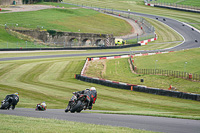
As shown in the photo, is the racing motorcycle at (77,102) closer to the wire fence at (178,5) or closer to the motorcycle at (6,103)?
the motorcycle at (6,103)

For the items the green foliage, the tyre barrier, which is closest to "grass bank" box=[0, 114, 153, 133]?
the tyre barrier

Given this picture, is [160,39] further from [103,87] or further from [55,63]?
[103,87]

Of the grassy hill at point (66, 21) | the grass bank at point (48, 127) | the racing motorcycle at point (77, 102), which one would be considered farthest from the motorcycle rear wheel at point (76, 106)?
the grassy hill at point (66, 21)

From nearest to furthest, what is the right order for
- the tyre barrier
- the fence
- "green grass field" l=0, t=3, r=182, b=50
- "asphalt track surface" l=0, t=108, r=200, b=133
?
"asphalt track surface" l=0, t=108, r=200, b=133 < the tyre barrier < the fence < "green grass field" l=0, t=3, r=182, b=50

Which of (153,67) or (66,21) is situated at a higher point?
(66,21)

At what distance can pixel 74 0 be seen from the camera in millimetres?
143125

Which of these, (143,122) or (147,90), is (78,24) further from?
(143,122)

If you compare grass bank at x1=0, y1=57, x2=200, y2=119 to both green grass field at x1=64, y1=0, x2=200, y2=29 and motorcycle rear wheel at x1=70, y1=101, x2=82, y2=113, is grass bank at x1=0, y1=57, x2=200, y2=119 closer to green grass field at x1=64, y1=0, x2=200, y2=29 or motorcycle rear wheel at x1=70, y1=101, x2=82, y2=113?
motorcycle rear wheel at x1=70, y1=101, x2=82, y2=113

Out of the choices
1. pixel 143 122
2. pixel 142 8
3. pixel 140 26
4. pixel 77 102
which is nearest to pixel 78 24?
pixel 140 26

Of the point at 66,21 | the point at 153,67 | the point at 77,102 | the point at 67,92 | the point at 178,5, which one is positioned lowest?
the point at 153,67

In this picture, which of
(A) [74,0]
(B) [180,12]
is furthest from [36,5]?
(B) [180,12]

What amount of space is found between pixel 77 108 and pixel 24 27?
2801 inches

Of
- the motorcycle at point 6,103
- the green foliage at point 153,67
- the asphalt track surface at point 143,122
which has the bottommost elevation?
the green foliage at point 153,67

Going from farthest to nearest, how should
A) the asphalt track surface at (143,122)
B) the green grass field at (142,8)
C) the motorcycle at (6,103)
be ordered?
the green grass field at (142,8) < the motorcycle at (6,103) < the asphalt track surface at (143,122)
